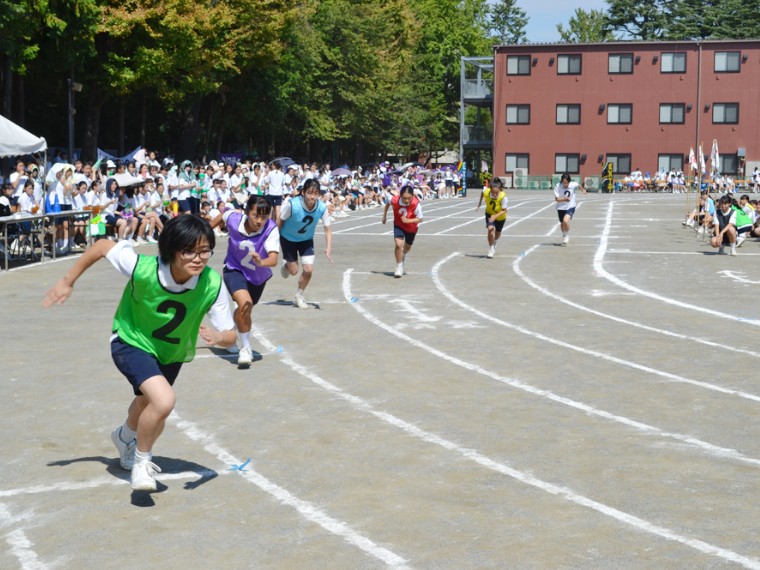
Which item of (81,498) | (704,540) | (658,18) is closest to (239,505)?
(81,498)

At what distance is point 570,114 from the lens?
74.9 m

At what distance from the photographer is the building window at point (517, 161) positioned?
76.1m

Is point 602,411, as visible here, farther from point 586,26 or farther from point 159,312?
point 586,26

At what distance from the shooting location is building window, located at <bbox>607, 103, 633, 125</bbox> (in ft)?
244

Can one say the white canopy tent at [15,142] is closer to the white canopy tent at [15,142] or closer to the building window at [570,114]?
the white canopy tent at [15,142]

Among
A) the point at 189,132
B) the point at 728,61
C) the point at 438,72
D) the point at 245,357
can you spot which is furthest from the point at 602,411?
the point at 438,72

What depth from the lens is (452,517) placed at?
21.2 feet

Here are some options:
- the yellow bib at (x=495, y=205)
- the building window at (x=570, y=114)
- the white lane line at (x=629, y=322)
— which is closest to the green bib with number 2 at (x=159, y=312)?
the white lane line at (x=629, y=322)

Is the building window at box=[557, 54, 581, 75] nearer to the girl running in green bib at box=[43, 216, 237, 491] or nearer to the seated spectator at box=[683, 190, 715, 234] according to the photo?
the seated spectator at box=[683, 190, 715, 234]

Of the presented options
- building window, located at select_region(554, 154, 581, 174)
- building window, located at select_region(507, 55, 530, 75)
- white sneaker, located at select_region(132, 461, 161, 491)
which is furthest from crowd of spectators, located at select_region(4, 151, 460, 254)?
building window, located at select_region(507, 55, 530, 75)

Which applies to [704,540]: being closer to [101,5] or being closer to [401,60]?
[101,5]

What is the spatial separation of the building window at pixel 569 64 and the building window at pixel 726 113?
9453 millimetres

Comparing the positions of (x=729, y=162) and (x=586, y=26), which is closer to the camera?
(x=729, y=162)

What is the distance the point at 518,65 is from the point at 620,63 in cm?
685
